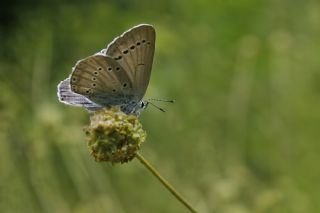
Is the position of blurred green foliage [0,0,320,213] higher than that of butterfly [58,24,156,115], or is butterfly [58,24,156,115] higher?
butterfly [58,24,156,115]

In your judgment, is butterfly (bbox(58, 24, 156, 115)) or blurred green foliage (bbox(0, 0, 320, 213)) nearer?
butterfly (bbox(58, 24, 156, 115))

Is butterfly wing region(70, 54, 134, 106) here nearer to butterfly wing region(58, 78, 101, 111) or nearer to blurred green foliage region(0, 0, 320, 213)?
butterfly wing region(58, 78, 101, 111)

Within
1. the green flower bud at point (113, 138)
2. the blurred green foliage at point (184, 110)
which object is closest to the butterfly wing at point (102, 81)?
the green flower bud at point (113, 138)

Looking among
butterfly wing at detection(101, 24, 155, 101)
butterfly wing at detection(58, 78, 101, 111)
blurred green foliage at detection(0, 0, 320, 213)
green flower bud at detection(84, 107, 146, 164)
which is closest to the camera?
green flower bud at detection(84, 107, 146, 164)

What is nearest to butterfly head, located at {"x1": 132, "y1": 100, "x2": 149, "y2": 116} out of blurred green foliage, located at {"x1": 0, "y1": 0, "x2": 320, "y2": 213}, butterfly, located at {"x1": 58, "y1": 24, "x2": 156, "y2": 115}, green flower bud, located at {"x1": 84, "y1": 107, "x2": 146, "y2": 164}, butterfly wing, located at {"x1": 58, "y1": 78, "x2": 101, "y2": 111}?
butterfly, located at {"x1": 58, "y1": 24, "x2": 156, "y2": 115}

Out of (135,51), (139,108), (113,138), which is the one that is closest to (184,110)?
(139,108)

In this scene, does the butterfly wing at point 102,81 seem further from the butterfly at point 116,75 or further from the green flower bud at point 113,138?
the green flower bud at point 113,138

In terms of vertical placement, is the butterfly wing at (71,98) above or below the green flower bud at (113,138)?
below
